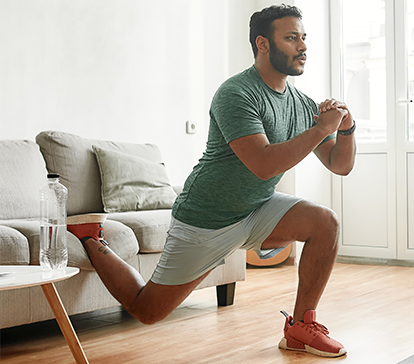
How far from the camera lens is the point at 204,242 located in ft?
6.21

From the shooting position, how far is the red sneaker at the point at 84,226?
2020mm

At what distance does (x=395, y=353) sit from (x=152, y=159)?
5.73ft

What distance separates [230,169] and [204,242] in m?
0.26

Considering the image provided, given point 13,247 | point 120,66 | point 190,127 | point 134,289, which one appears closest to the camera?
point 13,247

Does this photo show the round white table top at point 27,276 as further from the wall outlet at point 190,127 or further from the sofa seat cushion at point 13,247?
the wall outlet at point 190,127

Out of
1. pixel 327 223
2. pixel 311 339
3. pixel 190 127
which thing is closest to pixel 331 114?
pixel 327 223

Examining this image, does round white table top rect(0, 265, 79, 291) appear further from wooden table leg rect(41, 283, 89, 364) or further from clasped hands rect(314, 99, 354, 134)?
clasped hands rect(314, 99, 354, 134)

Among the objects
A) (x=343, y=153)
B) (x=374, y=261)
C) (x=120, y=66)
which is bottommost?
(x=374, y=261)

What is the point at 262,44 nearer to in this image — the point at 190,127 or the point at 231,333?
the point at 231,333

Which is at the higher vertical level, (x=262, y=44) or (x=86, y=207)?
(x=262, y=44)

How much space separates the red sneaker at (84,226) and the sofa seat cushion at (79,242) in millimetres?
32

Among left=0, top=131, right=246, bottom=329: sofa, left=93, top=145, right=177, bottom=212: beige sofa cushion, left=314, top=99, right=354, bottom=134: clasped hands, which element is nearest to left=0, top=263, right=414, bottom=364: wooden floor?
left=0, top=131, right=246, bottom=329: sofa

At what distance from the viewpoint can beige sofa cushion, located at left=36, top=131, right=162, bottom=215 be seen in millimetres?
2701

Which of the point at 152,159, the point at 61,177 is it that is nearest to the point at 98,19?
the point at 152,159
